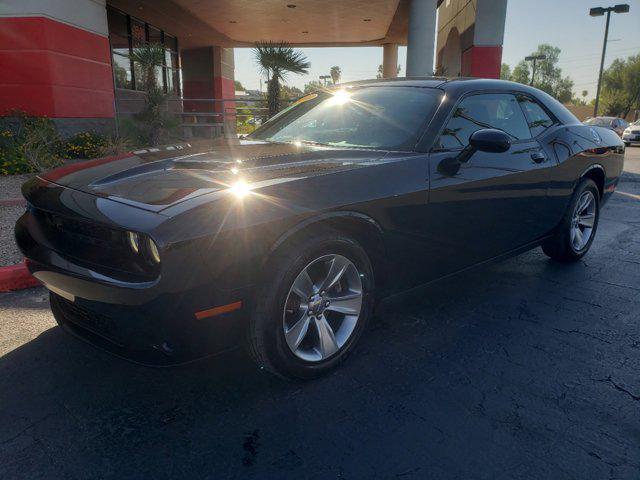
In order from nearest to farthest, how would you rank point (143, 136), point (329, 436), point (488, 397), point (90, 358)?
point (329, 436)
point (488, 397)
point (90, 358)
point (143, 136)

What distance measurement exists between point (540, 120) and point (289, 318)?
2917 mm

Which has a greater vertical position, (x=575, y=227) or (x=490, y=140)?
(x=490, y=140)

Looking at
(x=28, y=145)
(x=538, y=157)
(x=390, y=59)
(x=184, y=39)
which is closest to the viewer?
(x=538, y=157)

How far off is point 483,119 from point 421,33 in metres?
12.8

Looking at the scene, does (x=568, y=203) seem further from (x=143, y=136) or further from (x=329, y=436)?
(x=143, y=136)

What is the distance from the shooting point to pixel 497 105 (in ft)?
12.2

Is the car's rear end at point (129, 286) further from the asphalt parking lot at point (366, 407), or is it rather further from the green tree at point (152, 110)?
the green tree at point (152, 110)

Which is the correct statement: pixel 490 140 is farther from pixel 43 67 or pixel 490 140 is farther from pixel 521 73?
pixel 521 73

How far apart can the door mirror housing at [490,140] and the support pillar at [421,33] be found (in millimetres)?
13013

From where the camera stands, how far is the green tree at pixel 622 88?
203ft

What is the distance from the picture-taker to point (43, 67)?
10688mm

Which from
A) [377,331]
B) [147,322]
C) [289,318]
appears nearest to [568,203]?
[377,331]

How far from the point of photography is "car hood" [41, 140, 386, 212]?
7.42 ft

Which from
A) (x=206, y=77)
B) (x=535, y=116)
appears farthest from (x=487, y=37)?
(x=206, y=77)
